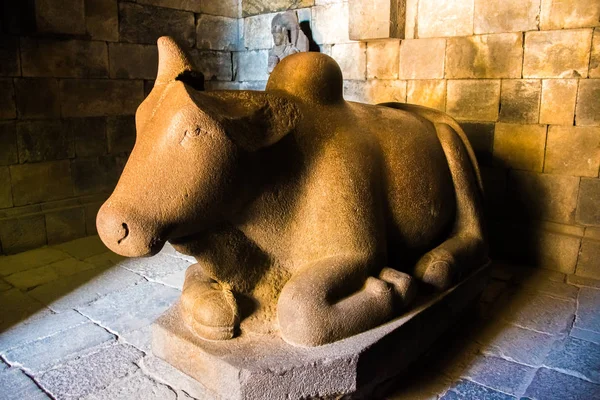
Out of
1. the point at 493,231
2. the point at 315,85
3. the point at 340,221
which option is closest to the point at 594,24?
the point at 493,231

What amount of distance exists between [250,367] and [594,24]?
9.67 feet

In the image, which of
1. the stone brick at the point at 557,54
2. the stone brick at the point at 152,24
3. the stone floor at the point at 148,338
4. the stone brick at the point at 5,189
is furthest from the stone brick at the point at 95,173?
the stone brick at the point at 557,54

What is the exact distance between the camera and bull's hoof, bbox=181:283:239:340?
1.70 meters

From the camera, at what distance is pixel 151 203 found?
1471 mm

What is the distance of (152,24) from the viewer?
4566mm

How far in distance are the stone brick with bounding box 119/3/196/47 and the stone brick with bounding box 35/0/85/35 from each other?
40cm

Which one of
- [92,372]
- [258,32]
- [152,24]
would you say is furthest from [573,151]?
[152,24]

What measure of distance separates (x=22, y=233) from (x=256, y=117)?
303 cm

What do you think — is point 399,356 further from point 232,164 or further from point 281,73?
point 281,73

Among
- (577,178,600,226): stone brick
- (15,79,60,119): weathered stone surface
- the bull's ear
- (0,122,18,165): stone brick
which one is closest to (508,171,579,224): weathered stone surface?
(577,178,600,226): stone brick

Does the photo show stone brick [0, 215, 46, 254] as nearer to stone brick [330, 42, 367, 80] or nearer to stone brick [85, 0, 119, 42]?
stone brick [85, 0, 119, 42]

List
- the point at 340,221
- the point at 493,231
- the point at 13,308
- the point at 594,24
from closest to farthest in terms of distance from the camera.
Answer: the point at 340,221 → the point at 13,308 → the point at 594,24 → the point at 493,231

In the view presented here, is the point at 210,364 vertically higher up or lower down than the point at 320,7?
lower down

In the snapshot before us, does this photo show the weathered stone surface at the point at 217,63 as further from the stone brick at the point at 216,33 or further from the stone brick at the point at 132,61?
the stone brick at the point at 132,61
